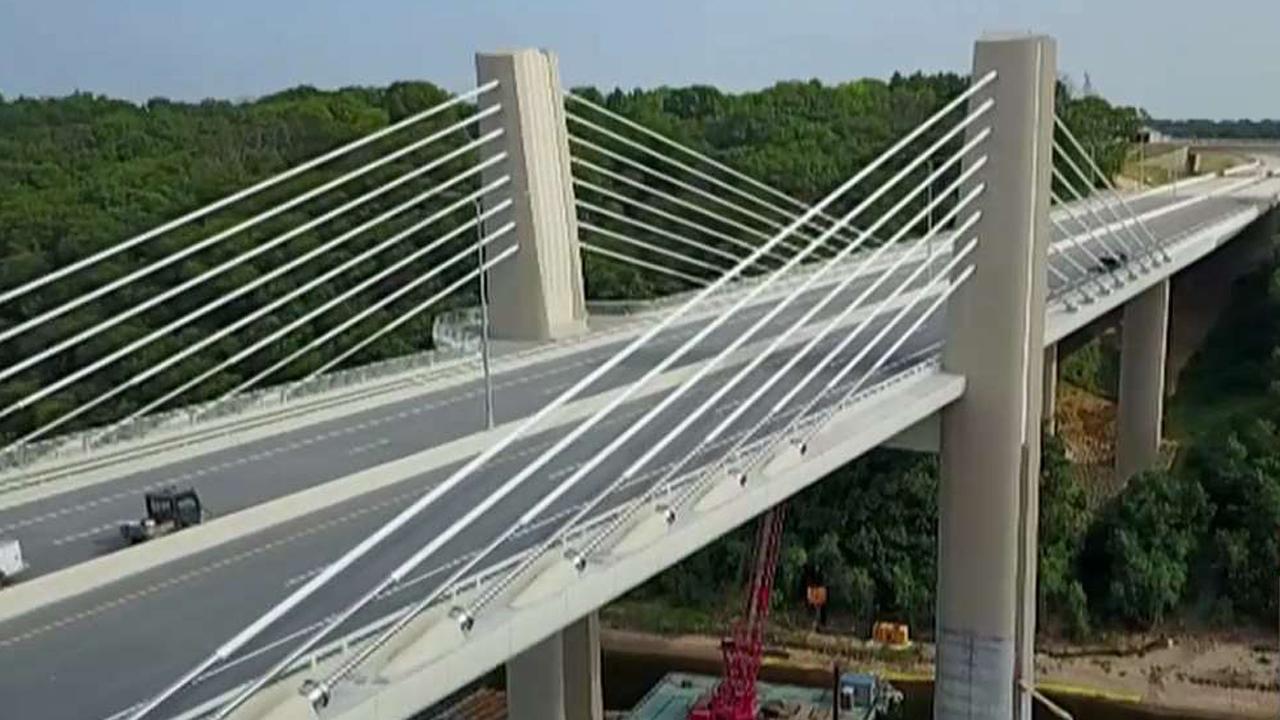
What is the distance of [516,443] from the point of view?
14.0 metres

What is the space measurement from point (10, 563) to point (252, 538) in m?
1.68

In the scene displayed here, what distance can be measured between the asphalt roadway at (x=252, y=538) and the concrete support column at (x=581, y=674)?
335cm

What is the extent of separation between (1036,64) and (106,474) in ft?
34.8

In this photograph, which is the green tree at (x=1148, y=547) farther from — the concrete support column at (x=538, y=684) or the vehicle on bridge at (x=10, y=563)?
the vehicle on bridge at (x=10, y=563)

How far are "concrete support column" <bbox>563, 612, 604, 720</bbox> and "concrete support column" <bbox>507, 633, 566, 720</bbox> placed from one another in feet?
3.61

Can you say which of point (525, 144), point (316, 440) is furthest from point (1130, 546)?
point (316, 440)

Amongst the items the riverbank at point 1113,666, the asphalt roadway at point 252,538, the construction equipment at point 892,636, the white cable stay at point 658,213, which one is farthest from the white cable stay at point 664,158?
the riverbank at point 1113,666

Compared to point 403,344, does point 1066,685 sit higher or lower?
lower

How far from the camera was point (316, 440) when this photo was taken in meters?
14.9

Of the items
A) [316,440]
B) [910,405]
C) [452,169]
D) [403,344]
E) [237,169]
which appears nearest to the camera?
[316,440]

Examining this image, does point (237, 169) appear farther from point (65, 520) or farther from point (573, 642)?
point (65, 520)

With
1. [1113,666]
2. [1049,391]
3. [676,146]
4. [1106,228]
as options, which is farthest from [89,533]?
[1049,391]

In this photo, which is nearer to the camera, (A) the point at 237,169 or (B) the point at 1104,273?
(B) the point at 1104,273

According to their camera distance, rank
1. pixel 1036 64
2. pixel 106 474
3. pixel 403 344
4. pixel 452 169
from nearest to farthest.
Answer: pixel 106 474 < pixel 1036 64 < pixel 403 344 < pixel 452 169
